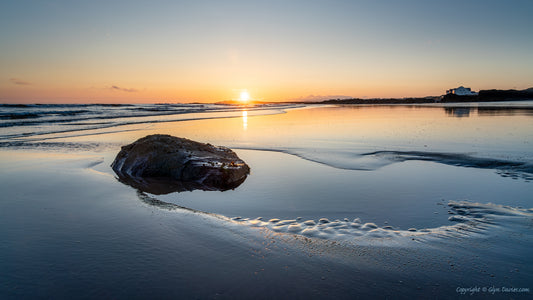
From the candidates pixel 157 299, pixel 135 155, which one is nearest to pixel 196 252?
pixel 157 299

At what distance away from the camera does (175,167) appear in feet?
19.6

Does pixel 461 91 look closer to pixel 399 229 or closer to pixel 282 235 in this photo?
pixel 399 229

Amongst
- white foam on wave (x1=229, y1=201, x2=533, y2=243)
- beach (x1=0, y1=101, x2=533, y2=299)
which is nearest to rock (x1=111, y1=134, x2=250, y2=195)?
beach (x1=0, y1=101, x2=533, y2=299)

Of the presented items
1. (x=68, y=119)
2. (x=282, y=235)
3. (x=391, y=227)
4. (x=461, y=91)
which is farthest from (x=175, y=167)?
(x=461, y=91)

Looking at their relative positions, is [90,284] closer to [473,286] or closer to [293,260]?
[293,260]

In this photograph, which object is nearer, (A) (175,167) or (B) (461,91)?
(A) (175,167)

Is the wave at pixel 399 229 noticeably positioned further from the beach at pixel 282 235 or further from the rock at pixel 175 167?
the rock at pixel 175 167

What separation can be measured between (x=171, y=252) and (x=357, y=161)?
17.9ft

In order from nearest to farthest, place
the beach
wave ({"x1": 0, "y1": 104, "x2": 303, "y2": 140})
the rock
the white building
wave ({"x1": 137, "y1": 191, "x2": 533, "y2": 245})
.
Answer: the beach, wave ({"x1": 137, "y1": 191, "x2": 533, "y2": 245}), the rock, wave ({"x1": 0, "y1": 104, "x2": 303, "y2": 140}), the white building

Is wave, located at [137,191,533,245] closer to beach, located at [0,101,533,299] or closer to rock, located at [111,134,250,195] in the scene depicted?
beach, located at [0,101,533,299]

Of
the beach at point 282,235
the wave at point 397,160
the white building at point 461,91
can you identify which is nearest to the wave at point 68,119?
the beach at point 282,235

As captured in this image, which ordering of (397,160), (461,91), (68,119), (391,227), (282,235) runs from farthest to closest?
(461,91)
(68,119)
(397,160)
(391,227)
(282,235)

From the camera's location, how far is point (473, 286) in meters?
2.28

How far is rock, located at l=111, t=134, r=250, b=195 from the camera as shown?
5.50 metres
